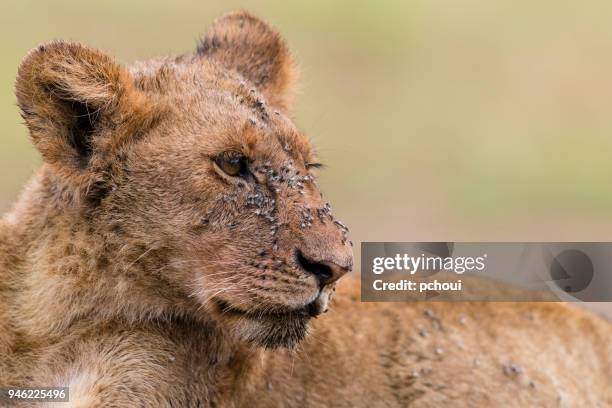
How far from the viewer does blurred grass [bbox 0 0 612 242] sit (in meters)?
10.6

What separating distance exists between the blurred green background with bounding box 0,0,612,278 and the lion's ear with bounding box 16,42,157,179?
5.00 m

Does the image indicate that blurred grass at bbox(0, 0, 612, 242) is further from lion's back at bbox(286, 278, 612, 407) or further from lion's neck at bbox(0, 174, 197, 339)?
lion's neck at bbox(0, 174, 197, 339)

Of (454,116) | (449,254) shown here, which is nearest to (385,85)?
(454,116)

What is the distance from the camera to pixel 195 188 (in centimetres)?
450

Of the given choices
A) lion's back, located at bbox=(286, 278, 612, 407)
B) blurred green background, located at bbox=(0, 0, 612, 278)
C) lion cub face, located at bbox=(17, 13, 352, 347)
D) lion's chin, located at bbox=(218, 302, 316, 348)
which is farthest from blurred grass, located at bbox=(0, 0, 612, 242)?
lion's chin, located at bbox=(218, 302, 316, 348)

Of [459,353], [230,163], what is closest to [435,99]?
[459,353]

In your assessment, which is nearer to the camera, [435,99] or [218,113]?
[218,113]

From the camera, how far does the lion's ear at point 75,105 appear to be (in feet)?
14.9

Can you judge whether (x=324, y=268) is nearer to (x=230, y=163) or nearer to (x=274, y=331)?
(x=274, y=331)

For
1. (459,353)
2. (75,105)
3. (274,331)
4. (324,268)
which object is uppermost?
(75,105)

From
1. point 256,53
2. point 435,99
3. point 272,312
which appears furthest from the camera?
point 435,99

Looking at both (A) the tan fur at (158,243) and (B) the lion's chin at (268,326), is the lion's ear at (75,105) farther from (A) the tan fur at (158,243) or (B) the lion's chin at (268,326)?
(B) the lion's chin at (268,326)

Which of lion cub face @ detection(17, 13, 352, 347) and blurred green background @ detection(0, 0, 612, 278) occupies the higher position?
blurred green background @ detection(0, 0, 612, 278)

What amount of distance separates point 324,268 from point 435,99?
883cm
